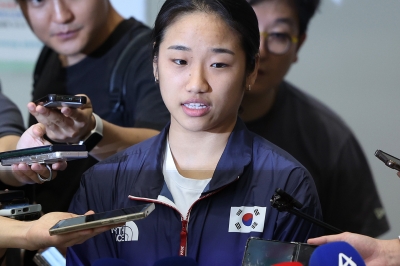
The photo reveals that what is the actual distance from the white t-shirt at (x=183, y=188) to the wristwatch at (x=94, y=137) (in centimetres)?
30

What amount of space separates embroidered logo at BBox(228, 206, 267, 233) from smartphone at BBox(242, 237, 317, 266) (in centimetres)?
16

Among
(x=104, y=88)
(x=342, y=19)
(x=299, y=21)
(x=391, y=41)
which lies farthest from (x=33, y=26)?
(x=391, y=41)

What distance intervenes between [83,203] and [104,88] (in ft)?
1.68

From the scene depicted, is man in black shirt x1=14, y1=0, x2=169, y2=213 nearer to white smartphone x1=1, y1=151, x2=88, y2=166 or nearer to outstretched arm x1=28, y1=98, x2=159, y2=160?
outstretched arm x1=28, y1=98, x2=159, y2=160

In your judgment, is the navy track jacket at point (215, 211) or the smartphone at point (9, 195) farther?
the smartphone at point (9, 195)

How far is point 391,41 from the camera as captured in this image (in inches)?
69.4

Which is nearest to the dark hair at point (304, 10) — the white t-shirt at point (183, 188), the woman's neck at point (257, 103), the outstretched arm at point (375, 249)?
the woman's neck at point (257, 103)

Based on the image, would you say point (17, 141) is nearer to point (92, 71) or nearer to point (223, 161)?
point (92, 71)

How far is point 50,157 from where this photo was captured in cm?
137

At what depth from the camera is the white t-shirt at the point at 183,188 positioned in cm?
142

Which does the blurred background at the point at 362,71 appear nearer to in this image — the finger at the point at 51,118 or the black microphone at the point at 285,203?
the finger at the point at 51,118

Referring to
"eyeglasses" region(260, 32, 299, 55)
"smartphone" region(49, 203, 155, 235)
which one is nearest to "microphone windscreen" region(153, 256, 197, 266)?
"smartphone" region(49, 203, 155, 235)

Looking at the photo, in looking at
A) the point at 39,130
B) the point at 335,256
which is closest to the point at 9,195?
the point at 39,130

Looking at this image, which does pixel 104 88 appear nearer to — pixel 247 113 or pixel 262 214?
pixel 247 113
